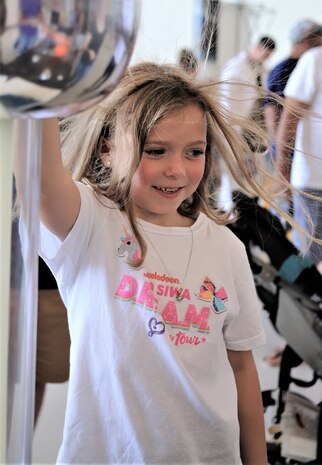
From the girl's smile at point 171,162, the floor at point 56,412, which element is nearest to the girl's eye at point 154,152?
the girl's smile at point 171,162

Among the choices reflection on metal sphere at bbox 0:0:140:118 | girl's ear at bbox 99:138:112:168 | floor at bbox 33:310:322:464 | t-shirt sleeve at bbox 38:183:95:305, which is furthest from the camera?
floor at bbox 33:310:322:464

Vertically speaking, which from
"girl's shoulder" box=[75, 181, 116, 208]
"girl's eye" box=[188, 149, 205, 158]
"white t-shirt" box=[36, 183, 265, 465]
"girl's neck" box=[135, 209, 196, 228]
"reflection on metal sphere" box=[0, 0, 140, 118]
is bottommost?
"white t-shirt" box=[36, 183, 265, 465]

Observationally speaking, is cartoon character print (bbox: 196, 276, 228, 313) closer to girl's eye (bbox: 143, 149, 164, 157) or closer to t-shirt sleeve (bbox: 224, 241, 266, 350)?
t-shirt sleeve (bbox: 224, 241, 266, 350)

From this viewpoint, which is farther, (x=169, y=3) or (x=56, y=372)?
(x=56, y=372)

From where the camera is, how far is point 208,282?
1.15 m

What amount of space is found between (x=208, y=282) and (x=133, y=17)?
727 millimetres

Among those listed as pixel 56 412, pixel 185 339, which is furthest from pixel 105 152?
pixel 56 412

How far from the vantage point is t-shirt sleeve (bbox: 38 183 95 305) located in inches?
41.1

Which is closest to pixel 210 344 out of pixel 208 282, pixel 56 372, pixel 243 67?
pixel 208 282

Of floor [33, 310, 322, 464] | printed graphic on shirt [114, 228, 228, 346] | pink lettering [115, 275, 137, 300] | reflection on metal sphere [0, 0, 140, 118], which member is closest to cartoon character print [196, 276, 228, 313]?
printed graphic on shirt [114, 228, 228, 346]

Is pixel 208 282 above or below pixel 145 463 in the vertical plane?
above

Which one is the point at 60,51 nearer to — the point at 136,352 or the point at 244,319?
the point at 136,352

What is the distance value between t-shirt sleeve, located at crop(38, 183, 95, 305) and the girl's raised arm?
0.05ft

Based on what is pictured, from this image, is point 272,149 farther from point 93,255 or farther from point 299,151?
point 93,255
